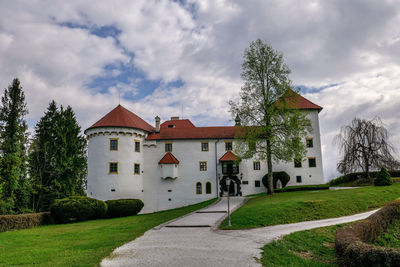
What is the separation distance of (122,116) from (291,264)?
2894 cm

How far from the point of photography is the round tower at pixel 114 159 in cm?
3222

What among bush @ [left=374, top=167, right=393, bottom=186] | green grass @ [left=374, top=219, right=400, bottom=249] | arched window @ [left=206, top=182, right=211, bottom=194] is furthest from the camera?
arched window @ [left=206, top=182, right=211, bottom=194]

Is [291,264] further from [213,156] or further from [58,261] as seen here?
[213,156]

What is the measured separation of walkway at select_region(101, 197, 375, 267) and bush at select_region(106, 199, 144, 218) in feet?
45.1

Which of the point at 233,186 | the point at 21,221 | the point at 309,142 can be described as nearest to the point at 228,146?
the point at 233,186

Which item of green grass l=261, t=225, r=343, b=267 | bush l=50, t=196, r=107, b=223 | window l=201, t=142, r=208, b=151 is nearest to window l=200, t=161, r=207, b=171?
window l=201, t=142, r=208, b=151

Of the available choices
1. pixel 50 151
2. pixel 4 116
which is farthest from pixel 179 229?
pixel 50 151

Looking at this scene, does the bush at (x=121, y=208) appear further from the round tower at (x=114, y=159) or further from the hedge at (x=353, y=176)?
the hedge at (x=353, y=176)

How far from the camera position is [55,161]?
35781mm

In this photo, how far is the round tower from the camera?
106 feet

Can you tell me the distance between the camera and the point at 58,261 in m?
9.62

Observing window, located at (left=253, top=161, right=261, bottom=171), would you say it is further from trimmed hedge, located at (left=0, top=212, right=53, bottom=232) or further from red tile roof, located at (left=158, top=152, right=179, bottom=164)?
trimmed hedge, located at (left=0, top=212, right=53, bottom=232)

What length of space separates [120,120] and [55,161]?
385 inches

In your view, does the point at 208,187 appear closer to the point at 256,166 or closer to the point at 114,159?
the point at 256,166
